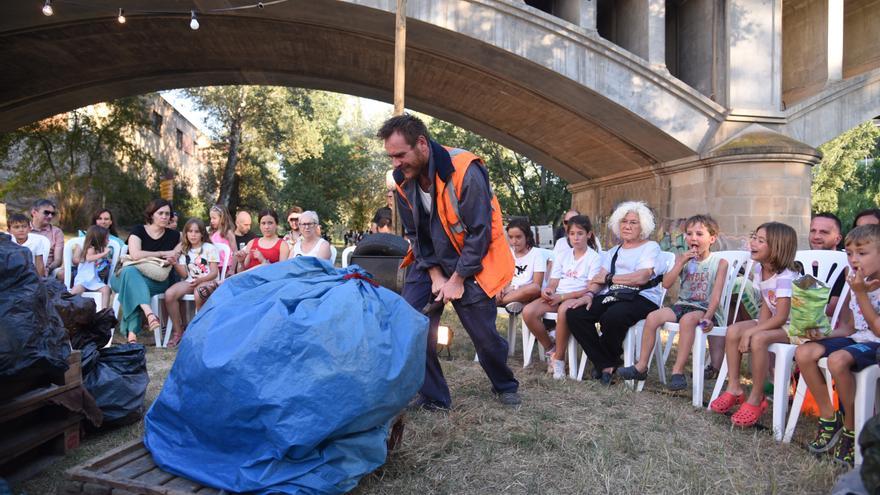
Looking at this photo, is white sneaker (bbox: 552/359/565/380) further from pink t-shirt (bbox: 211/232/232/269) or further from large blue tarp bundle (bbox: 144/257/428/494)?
pink t-shirt (bbox: 211/232/232/269)

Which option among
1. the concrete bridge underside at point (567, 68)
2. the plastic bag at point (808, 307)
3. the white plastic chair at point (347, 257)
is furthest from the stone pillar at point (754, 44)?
the plastic bag at point (808, 307)

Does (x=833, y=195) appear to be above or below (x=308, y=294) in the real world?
above

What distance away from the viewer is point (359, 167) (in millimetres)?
36250

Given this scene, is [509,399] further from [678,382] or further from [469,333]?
[678,382]

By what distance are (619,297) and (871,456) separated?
3.33 meters

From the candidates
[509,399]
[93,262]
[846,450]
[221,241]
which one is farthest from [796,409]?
[93,262]

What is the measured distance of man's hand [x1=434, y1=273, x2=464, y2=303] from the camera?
12.3 ft

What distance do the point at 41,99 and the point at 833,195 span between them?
38.1 meters

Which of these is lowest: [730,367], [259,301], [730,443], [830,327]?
[730,443]

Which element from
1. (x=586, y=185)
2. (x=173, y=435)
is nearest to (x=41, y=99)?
(x=586, y=185)

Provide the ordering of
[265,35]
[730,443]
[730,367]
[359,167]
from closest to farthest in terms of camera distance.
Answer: [730,443], [730,367], [265,35], [359,167]

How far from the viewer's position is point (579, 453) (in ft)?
10.9

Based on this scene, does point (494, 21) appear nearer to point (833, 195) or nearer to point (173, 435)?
point (173, 435)

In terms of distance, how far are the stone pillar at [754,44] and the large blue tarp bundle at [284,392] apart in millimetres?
12612
